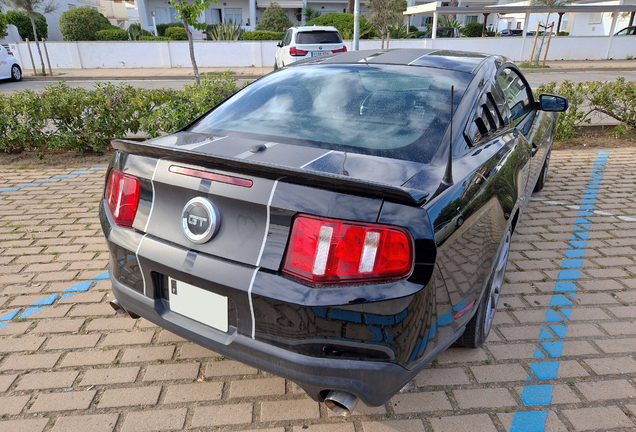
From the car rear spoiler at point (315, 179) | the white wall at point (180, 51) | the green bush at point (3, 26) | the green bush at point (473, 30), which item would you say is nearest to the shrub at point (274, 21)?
the white wall at point (180, 51)

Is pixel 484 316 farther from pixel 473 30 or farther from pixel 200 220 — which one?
pixel 473 30

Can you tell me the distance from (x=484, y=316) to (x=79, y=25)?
28.1 metres

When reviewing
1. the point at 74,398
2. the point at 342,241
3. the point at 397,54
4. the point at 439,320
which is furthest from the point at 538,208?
the point at 74,398

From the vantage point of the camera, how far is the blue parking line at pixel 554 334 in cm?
205

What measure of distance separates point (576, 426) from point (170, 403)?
75.3 inches

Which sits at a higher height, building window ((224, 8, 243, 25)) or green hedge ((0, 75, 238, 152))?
building window ((224, 8, 243, 25))

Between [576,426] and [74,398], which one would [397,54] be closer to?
[576,426]

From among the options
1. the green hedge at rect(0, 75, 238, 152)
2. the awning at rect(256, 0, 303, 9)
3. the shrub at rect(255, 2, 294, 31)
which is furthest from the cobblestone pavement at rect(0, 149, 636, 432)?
the awning at rect(256, 0, 303, 9)

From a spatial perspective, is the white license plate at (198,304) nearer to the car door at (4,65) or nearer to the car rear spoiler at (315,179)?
the car rear spoiler at (315,179)

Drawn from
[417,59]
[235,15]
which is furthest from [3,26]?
[417,59]

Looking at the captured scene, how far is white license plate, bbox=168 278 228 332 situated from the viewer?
1756 millimetres

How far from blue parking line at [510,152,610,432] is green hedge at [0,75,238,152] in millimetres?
4511

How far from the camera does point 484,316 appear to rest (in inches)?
95.0

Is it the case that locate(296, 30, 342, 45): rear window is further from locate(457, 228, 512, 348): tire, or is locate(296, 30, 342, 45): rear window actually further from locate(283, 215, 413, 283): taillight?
locate(283, 215, 413, 283): taillight
